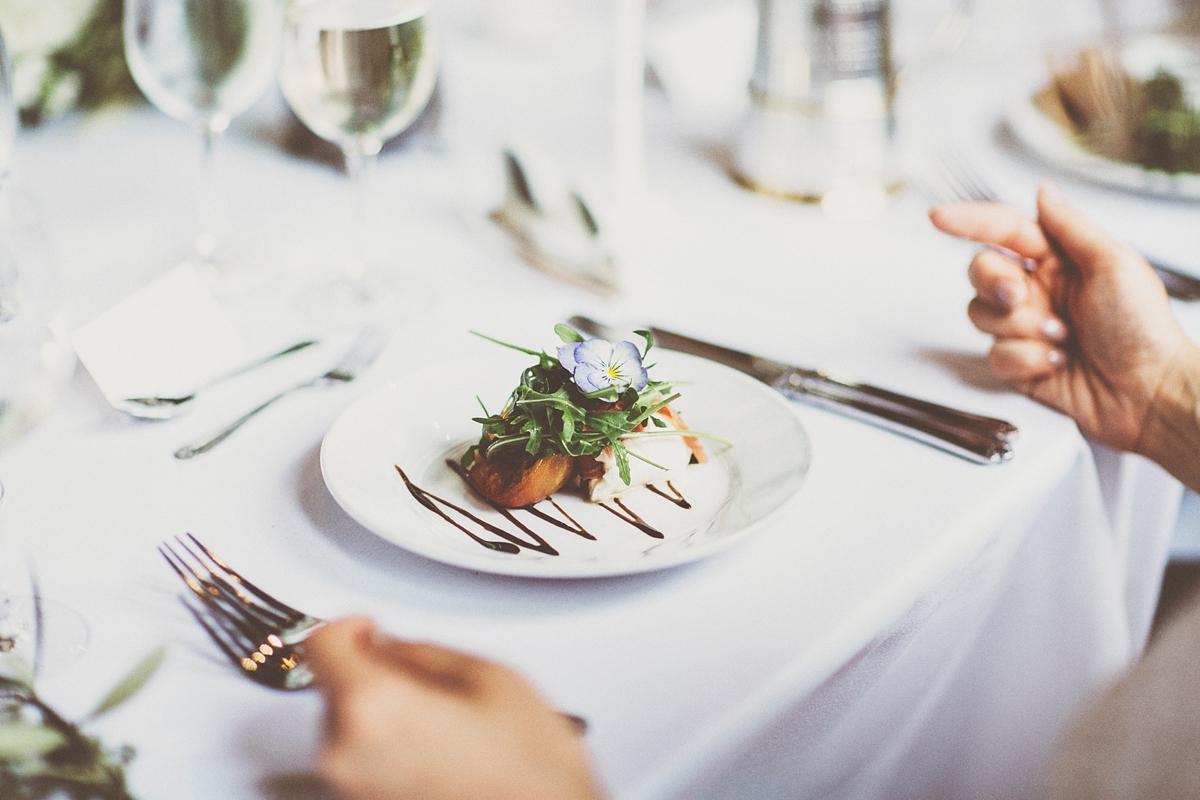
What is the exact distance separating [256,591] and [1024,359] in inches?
24.5

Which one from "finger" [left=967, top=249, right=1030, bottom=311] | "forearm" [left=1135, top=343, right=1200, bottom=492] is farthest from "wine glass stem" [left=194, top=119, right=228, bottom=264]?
"forearm" [left=1135, top=343, right=1200, bottom=492]

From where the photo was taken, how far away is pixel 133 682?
1.72 ft

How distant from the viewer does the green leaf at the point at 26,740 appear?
18.3 inches

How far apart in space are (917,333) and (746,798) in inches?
20.4

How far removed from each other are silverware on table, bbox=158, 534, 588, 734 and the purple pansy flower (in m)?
0.23

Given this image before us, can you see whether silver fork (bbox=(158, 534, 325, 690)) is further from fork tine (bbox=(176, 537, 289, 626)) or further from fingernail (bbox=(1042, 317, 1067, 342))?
fingernail (bbox=(1042, 317, 1067, 342))

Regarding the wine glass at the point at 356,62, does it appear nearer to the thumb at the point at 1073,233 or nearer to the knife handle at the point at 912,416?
the knife handle at the point at 912,416

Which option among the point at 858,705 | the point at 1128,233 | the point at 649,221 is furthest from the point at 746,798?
the point at 1128,233

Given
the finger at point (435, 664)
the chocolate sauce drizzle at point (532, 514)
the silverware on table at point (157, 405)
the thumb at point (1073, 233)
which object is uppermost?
the thumb at point (1073, 233)

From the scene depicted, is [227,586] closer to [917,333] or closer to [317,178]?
[917,333]

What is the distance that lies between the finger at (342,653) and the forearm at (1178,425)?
2.18 feet

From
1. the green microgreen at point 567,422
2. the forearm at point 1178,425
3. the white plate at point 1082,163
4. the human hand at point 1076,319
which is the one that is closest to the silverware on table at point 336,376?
the green microgreen at point 567,422

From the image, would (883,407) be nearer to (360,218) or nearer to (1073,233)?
(1073,233)

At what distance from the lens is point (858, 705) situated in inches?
24.6
